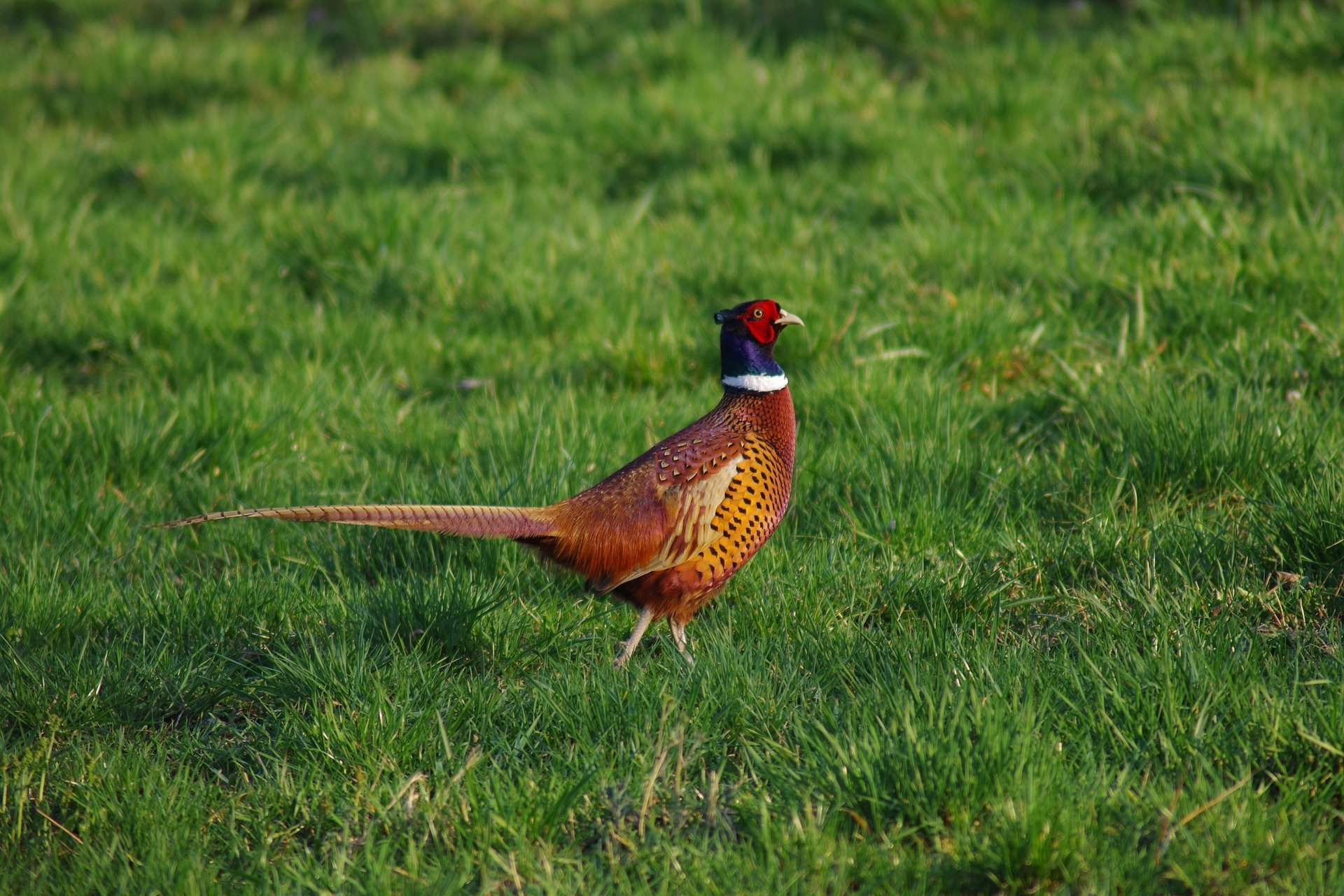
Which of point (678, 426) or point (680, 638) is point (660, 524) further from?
point (678, 426)

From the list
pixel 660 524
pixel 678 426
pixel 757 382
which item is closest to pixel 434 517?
pixel 660 524

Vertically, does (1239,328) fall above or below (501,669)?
above

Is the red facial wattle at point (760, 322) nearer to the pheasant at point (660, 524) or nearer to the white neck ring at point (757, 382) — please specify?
the white neck ring at point (757, 382)

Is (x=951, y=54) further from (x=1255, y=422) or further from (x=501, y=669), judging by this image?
(x=501, y=669)

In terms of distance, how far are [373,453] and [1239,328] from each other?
2.84 m

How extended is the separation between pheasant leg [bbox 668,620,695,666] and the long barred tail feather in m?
0.39

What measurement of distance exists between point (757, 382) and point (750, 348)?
95 millimetres

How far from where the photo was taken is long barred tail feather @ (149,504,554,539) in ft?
9.67

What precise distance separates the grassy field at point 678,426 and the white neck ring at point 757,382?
1.35 feet

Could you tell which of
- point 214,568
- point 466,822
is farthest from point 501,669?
point 214,568

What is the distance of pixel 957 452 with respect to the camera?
3.68 meters

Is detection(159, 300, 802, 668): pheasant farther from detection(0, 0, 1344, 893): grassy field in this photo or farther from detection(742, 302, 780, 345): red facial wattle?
detection(742, 302, 780, 345): red facial wattle

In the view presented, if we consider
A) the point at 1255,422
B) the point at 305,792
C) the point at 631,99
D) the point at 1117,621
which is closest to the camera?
the point at 305,792

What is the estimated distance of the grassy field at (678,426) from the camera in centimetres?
236
